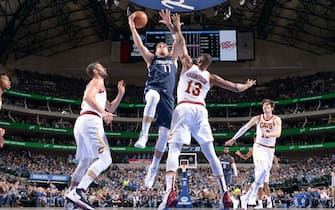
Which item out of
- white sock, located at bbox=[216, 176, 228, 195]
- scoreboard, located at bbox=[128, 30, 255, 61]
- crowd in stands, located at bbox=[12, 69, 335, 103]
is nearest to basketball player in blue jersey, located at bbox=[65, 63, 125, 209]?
white sock, located at bbox=[216, 176, 228, 195]

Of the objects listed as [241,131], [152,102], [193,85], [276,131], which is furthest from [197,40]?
[152,102]

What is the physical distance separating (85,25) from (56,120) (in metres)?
10.8

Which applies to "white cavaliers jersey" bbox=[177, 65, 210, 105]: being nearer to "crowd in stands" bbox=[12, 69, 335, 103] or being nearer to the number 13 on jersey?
the number 13 on jersey

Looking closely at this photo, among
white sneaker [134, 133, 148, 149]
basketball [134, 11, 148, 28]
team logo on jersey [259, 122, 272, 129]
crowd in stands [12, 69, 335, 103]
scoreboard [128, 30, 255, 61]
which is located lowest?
white sneaker [134, 133, 148, 149]

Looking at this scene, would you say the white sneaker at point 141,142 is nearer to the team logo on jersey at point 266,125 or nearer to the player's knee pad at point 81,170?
the player's knee pad at point 81,170

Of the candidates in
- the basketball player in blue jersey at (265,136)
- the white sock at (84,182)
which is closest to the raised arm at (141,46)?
the white sock at (84,182)

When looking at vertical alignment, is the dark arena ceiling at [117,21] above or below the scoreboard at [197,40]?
above

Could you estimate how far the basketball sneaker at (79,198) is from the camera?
687cm

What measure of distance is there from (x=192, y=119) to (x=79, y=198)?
2.37 m

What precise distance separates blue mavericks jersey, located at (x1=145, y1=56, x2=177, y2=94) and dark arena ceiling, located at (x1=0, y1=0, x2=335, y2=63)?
92.9 ft

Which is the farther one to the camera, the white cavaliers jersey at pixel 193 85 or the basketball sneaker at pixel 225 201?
the white cavaliers jersey at pixel 193 85

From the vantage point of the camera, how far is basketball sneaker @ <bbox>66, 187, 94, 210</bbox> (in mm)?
6867

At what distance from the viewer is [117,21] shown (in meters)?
47.1

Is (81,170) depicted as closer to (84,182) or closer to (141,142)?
(84,182)
